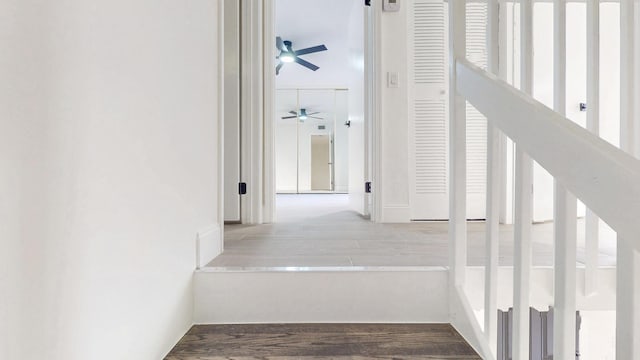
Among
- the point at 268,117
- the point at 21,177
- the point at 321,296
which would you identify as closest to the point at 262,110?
the point at 268,117

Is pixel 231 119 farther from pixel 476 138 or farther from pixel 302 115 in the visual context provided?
pixel 302 115

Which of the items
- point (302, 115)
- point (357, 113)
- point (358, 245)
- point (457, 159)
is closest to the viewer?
point (457, 159)

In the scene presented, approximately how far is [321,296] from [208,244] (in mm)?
455

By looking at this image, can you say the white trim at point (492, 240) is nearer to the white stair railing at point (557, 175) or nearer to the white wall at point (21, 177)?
the white stair railing at point (557, 175)

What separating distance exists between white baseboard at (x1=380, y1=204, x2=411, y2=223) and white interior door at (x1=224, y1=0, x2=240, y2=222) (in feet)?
3.37

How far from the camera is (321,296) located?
1101 millimetres

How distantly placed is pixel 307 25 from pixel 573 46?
313 cm

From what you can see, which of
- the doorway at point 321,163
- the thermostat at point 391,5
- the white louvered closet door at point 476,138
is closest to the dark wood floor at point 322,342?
the white louvered closet door at point 476,138

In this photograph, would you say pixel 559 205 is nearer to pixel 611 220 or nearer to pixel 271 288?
pixel 611 220

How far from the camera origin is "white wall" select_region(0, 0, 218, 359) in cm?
49

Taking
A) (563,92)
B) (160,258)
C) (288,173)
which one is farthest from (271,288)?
(288,173)

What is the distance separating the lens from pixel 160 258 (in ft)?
2.85

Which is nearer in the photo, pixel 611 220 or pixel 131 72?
pixel 611 220

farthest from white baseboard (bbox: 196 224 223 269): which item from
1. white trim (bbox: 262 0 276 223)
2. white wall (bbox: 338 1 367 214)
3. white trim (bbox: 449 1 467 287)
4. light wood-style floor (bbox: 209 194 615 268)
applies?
white wall (bbox: 338 1 367 214)
